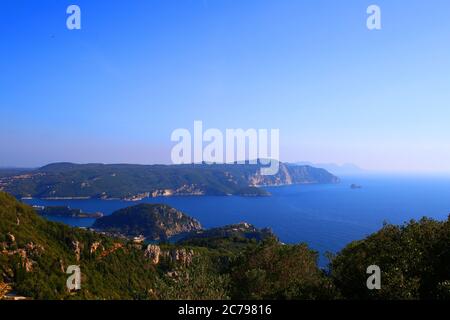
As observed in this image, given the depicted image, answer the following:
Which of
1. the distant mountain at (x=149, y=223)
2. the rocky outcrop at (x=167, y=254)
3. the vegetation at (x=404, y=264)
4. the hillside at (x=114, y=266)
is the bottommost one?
the distant mountain at (x=149, y=223)

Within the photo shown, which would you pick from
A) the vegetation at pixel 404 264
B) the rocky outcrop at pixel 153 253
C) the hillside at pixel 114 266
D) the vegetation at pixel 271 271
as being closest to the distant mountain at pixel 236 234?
the hillside at pixel 114 266

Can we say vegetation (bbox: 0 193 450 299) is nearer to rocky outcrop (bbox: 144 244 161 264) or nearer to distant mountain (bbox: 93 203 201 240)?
rocky outcrop (bbox: 144 244 161 264)

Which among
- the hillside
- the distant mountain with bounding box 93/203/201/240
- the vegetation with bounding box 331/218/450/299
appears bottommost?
the distant mountain with bounding box 93/203/201/240

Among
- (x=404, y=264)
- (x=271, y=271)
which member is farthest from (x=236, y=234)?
(x=404, y=264)

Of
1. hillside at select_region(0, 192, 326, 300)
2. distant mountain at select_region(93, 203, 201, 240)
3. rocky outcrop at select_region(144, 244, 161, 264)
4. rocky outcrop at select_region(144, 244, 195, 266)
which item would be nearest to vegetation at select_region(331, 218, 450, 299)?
hillside at select_region(0, 192, 326, 300)

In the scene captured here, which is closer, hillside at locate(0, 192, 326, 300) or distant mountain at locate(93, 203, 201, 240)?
hillside at locate(0, 192, 326, 300)

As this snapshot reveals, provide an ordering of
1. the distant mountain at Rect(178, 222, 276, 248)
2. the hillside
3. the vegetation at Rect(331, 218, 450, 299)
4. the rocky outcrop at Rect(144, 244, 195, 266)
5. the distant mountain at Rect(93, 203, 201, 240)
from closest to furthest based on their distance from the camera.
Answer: the vegetation at Rect(331, 218, 450, 299) → the hillside → the rocky outcrop at Rect(144, 244, 195, 266) → the distant mountain at Rect(178, 222, 276, 248) → the distant mountain at Rect(93, 203, 201, 240)

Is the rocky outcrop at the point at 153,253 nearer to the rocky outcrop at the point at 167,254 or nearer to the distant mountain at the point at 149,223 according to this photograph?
the rocky outcrop at the point at 167,254

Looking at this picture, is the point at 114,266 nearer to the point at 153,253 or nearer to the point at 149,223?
the point at 153,253
